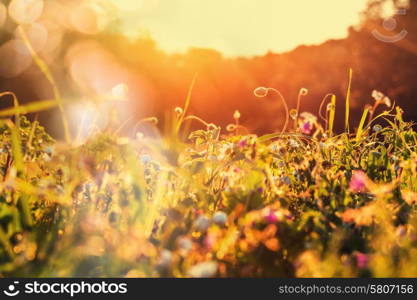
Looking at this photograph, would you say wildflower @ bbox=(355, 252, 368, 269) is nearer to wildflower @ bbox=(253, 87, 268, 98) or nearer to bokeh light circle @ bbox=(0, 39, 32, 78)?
wildflower @ bbox=(253, 87, 268, 98)

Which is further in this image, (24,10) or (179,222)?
(24,10)

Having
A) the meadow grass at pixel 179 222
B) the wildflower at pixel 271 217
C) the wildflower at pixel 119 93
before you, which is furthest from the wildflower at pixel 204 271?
the wildflower at pixel 119 93

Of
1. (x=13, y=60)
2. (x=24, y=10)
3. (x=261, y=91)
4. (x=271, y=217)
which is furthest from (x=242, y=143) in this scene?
(x=13, y=60)

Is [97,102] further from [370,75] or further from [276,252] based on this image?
[370,75]

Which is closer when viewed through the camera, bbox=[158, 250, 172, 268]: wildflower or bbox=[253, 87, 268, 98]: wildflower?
bbox=[158, 250, 172, 268]: wildflower

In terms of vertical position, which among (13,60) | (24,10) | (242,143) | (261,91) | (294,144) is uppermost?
(13,60)

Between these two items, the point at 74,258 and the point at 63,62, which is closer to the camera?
the point at 74,258

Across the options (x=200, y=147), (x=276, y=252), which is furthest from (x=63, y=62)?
(x=276, y=252)

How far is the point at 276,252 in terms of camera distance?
4.89 ft

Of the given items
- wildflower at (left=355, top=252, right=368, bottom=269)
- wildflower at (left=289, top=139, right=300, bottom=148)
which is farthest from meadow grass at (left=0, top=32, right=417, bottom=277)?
wildflower at (left=289, top=139, right=300, bottom=148)

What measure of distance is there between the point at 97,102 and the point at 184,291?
2.40 ft

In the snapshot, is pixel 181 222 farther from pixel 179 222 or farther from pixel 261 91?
pixel 261 91

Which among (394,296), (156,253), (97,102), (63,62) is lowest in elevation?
(394,296)

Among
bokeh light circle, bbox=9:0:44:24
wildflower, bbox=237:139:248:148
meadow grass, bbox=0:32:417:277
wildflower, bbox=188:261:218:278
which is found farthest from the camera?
bokeh light circle, bbox=9:0:44:24
